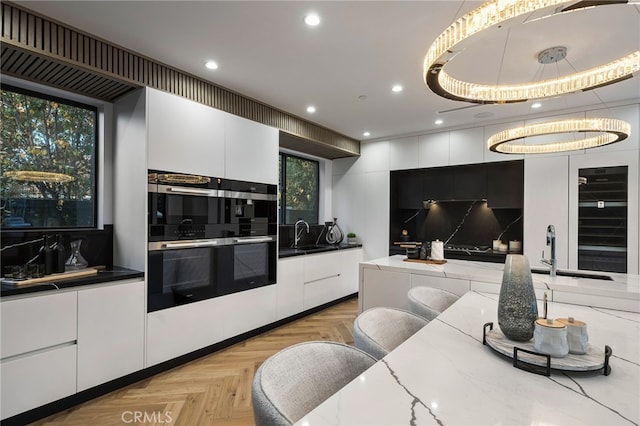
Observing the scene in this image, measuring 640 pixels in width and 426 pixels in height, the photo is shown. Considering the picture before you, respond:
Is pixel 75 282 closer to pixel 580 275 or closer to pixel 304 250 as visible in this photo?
pixel 304 250

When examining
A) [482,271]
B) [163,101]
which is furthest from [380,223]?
[163,101]

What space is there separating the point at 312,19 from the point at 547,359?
211cm

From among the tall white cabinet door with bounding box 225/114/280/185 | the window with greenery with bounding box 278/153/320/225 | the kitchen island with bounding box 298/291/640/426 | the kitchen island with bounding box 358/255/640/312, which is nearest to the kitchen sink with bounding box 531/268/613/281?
the kitchen island with bounding box 358/255/640/312

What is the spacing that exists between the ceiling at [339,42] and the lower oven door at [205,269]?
1536mm

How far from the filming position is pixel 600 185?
3418 mm

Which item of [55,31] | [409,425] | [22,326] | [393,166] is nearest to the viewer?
[409,425]

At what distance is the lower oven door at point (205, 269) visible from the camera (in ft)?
8.50

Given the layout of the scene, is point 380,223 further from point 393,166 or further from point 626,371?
point 626,371

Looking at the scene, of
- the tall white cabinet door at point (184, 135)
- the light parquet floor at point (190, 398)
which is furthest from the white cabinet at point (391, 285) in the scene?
the tall white cabinet door at point (184, 135)

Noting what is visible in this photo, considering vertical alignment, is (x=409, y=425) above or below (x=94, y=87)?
below

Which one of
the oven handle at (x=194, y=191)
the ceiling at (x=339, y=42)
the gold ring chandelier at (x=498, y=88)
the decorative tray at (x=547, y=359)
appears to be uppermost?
the ceiling at (x=339, y=42)

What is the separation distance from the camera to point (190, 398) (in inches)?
89.3

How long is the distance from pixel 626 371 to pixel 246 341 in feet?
9.72

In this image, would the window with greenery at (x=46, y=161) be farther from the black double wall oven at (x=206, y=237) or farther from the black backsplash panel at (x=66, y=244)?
the black double wall oven at (x=206, y=237)
